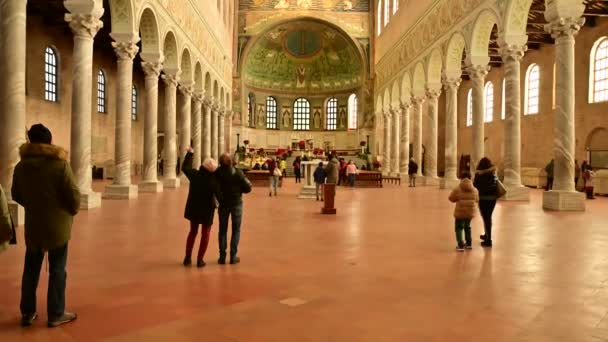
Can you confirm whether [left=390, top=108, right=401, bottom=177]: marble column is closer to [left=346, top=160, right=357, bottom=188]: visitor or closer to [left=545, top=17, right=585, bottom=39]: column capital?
[left=346, top=160, right=357, bottom=188]: visitor

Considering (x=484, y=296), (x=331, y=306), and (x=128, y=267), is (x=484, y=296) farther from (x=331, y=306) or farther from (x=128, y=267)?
(x=128, y=267)

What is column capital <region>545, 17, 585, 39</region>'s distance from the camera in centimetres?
1433

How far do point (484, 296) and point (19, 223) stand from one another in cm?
864

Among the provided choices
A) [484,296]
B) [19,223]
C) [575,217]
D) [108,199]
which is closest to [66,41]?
[108,199]

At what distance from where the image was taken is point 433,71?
27.8 metres

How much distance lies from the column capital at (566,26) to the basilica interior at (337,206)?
0.06m

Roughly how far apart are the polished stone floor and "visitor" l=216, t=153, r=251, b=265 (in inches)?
12.7

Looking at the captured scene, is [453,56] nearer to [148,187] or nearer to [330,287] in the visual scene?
[148,187]

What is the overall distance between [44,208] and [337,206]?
1152 centimetres

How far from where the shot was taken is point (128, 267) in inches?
254

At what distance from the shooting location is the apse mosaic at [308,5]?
45.5m

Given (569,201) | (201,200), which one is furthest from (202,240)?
(569,201)

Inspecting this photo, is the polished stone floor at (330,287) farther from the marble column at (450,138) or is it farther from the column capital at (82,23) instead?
the marble column at (450,138)

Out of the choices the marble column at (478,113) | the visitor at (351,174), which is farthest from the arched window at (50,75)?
the marble column at (478,113)
